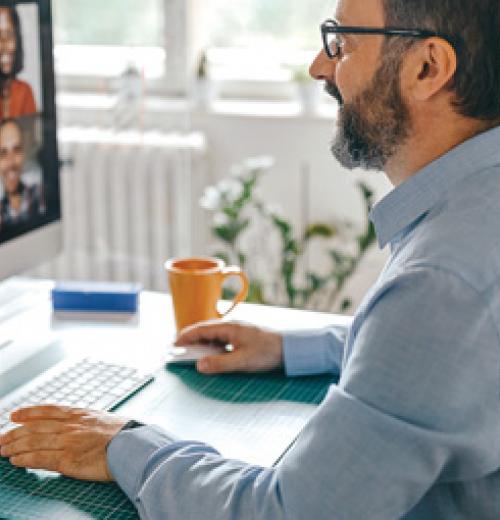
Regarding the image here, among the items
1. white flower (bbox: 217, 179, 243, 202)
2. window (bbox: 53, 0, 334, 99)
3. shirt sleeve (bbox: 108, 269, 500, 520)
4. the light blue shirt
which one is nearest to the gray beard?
the light blue shirt

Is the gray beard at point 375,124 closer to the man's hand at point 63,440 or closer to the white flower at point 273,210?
the man's hand at point 63,440

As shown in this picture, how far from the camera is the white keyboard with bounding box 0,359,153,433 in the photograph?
134 cm

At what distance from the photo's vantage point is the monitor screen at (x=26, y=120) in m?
1.56

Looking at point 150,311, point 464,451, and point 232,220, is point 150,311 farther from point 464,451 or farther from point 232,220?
point 232,220

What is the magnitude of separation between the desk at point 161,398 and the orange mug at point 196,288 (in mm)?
50

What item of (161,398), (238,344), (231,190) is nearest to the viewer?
(161,398)

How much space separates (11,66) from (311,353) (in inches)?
24.4

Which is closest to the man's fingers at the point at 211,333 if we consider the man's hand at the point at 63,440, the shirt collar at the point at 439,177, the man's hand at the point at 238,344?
the man's hand at the point at 238,344

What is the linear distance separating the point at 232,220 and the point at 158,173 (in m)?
0.37

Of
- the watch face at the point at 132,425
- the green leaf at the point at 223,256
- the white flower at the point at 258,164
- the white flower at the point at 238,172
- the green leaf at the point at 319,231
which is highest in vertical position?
the white flower at the point at 258,164

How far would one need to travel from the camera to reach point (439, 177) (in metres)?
1.13

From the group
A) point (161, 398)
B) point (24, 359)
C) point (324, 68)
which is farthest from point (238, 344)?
point (324, 68)

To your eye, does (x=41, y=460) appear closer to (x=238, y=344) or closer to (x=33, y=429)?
(x=33, y=429)

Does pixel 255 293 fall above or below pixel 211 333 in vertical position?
below
